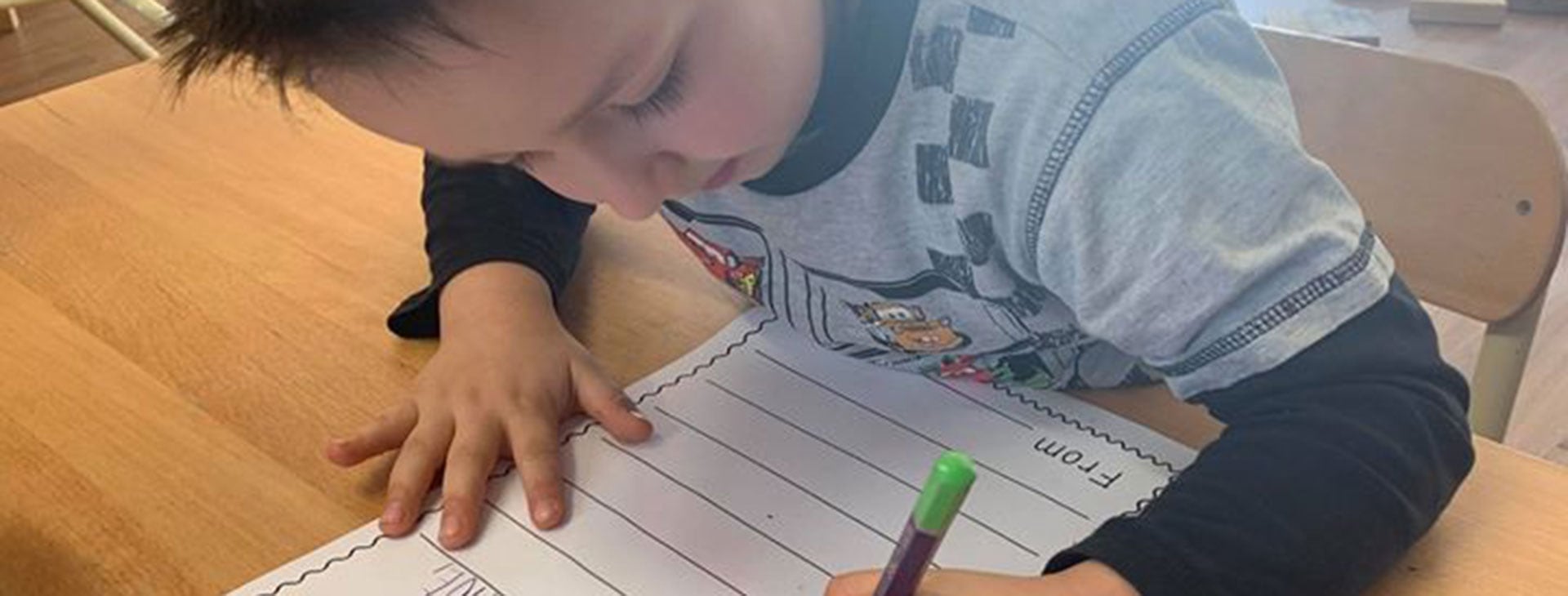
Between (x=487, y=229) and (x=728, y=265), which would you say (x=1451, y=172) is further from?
(x=487, y=229)

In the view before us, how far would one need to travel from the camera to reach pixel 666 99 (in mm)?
473

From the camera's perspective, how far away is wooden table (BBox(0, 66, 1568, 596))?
537mm

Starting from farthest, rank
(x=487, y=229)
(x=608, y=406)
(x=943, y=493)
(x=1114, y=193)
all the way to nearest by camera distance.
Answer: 1. (x=487, y=229)
2. (x=608, y=406)
3. (x=1114, y=193)
4. (x=943, y=493)

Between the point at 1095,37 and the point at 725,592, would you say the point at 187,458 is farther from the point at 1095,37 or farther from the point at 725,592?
the point at 1095,37

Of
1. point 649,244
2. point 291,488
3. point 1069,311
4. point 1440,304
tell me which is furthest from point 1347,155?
point 291,488

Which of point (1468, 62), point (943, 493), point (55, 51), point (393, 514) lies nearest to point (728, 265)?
point (393, 514)

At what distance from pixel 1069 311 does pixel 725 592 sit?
0.18 meters

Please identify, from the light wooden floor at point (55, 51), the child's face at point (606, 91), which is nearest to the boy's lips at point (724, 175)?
the child's face at point (606, 91)

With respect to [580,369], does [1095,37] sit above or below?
above

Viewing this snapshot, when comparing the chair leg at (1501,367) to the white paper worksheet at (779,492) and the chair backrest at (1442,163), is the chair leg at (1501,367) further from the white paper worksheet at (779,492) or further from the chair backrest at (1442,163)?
the white paper worksheet at (779,492)

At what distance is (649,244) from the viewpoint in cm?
74

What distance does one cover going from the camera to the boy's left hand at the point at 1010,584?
0.46 metres

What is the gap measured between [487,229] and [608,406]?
0.48 feet

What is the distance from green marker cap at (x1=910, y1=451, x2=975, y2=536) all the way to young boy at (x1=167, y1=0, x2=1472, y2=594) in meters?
0.07
